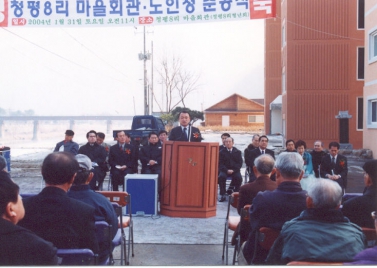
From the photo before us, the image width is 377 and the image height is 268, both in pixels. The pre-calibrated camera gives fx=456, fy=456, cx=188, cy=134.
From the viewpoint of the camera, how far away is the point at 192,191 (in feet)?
18.1

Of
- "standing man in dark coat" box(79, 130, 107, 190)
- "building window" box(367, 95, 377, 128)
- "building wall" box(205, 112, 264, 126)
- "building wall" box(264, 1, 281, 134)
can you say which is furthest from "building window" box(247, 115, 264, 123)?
"standing man in dark coat" box(79, 130, 107, 190)

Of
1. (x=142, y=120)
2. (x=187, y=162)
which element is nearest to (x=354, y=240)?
(x=187, y=162)

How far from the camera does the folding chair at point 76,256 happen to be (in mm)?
2164

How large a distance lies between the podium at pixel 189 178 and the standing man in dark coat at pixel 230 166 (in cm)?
135

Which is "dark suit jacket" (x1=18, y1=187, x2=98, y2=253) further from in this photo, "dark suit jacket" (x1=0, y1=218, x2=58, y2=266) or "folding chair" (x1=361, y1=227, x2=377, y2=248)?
"folding chair" (x1=361, y1=227, x2=377, y2=248)

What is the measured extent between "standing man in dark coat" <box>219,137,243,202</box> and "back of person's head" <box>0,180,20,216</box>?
17.6ft

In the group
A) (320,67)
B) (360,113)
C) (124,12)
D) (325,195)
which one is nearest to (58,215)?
(325,195)

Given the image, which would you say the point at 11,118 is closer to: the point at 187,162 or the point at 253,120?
the point at 253,120

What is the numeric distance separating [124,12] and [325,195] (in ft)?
10.1

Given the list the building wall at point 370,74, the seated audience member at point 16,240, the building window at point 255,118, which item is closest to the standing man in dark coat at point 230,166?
the seated audience member at point 16,240

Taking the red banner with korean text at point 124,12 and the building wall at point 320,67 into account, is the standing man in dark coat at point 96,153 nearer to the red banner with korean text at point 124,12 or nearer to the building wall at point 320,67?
the red banner with korean text at point 124,12

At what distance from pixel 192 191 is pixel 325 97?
1357 cm

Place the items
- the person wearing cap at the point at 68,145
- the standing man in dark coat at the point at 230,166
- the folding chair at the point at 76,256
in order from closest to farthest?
the folding chair at the point at 76,256, the standing man in dark coat at the point at 230,166, the person wearing cap at the point at 68,145

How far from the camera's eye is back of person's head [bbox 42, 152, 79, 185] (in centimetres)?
226
